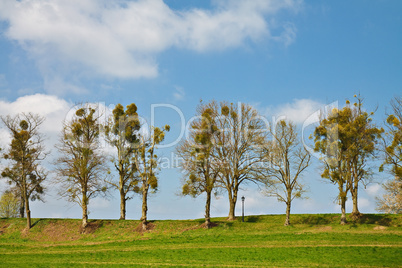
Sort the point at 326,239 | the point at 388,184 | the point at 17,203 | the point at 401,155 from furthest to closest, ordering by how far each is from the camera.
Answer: the point at 17,203 < the point at 388,184 < the point at 401,155 < the point at 326,239

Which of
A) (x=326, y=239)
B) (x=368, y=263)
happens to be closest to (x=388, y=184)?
(x=326, y=239)

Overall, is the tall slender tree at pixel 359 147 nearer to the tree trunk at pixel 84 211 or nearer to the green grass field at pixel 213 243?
the green grass field at pixel 213 243

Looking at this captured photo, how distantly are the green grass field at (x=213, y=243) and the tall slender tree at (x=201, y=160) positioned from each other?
4.01 m

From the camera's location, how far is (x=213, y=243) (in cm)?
3241

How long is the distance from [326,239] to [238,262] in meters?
10.6

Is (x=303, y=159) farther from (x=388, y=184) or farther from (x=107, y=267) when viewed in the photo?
(x=107, y=267)

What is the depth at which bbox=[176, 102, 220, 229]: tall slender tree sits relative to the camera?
40.8 metres

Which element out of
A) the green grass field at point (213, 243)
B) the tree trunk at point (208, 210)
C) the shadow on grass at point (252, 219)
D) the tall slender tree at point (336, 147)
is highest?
the tall slender tree at point (336, 147)

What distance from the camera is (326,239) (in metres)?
31.6

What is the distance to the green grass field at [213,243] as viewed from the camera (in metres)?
25.6

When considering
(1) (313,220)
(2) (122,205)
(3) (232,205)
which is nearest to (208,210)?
(3) (232,205)

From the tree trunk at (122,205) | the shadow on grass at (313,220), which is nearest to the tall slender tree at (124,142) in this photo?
the tree trunk at (122,205)

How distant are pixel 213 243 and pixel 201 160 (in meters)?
10.9

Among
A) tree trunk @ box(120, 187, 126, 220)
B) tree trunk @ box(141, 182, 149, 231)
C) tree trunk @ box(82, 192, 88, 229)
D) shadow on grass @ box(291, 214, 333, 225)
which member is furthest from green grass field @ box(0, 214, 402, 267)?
tree trunk @ box(120, 187, 126, 220)
